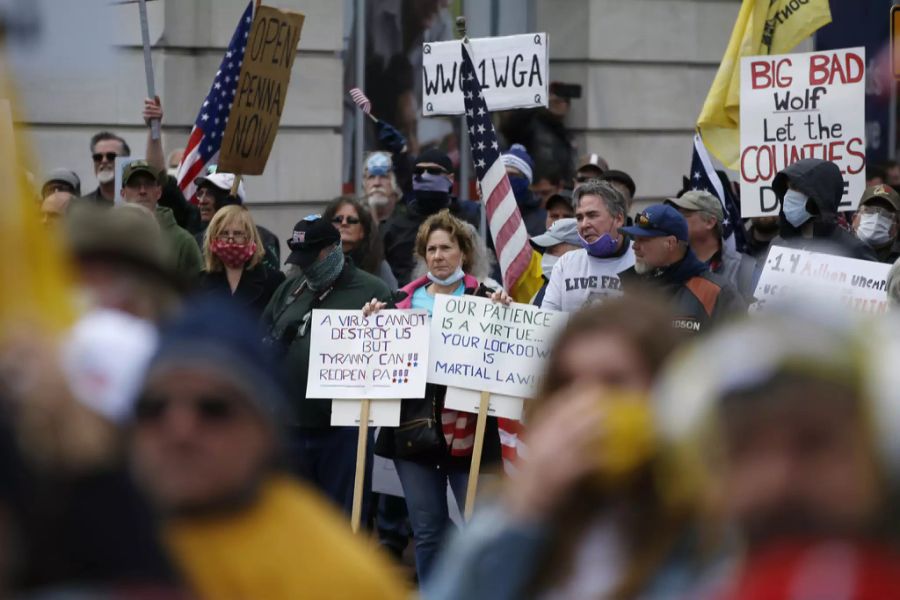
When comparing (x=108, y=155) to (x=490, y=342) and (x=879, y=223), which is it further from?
(x=879, y=223)

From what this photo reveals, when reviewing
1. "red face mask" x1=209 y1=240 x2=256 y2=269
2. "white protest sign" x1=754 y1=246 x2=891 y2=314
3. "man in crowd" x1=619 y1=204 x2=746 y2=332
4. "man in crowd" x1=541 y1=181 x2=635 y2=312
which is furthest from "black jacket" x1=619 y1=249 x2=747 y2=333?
"red face mask" x1=209 y1=240 x2=256 y2=269

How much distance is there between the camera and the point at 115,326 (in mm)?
2439

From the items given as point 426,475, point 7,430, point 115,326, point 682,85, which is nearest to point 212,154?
point 426,475

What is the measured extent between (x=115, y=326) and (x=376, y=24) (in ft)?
43.9

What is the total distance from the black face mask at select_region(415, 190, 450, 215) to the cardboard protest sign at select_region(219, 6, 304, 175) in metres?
0.95

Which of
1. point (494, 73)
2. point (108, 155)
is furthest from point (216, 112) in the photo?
point (494, 73)

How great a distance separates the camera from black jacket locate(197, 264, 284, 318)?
895cm

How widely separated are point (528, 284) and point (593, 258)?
107 cm

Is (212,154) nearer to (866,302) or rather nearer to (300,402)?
(300,402)

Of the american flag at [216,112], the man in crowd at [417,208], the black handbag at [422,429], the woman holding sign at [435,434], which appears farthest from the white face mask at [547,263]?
the american flag at [216,112]

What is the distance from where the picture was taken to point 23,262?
82.9 inches

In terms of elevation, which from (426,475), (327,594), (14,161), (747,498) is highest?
(14,161)

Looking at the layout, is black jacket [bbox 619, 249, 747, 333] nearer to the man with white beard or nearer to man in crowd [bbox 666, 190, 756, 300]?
man in crowd [bbox 666, 190, 756, 300]

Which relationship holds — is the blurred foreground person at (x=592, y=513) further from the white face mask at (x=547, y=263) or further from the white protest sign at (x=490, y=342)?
the white face mask at (x=547, y=263)
